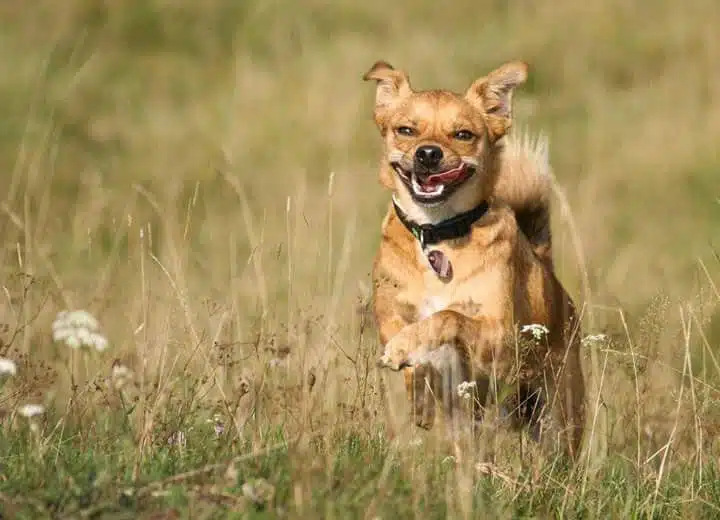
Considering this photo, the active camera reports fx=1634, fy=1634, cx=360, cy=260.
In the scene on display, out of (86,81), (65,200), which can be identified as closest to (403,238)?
(65,200)

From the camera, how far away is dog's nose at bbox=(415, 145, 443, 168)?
5.77 m

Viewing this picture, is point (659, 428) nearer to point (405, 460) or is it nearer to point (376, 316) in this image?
point (376, 316)

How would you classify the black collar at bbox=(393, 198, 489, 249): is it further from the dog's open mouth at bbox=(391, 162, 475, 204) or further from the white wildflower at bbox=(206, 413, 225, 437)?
the white wildflower at bbox=(206, 413, 225, 437)

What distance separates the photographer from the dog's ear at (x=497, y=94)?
6273 mm

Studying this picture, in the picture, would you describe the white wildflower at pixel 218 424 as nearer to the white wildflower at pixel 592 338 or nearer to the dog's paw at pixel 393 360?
the dog's paw at pixel 393 360

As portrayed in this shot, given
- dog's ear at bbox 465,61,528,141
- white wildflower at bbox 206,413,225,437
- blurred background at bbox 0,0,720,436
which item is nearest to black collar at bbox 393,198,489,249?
dog's ear at bbox 465,61,528,141

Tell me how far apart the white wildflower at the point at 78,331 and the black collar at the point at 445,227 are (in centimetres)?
174

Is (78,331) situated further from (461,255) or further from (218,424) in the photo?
(461,255)

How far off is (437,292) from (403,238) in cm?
26

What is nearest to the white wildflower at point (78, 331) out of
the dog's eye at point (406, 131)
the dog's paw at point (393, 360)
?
the dog's paw at point (393, 360)

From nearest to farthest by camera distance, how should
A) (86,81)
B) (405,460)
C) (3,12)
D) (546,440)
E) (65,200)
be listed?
1. (405,460)
2. (546,440)
3. (65,200)
4. (86,81)
5. (3,12)

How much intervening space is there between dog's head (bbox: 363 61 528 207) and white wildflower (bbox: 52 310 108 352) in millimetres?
1685

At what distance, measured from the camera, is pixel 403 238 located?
6066 millimetres

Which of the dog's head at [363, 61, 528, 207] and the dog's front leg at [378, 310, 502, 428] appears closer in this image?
the dog's front leg at [378, 310, 502, 428]
